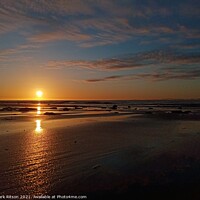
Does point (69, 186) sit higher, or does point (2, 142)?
point (2, 142)

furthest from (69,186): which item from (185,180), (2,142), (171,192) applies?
(2,142)

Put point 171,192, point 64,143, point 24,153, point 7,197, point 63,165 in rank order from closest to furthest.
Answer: point 7,197, point 171,192, point 63,165, point 24,153, point 64,143

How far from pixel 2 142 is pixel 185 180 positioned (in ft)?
37.0

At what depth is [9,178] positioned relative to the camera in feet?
31.8

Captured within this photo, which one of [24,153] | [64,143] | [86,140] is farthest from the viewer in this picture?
[86,140]

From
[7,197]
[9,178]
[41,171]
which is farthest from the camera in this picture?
[41,171]

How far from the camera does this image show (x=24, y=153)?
544 inches

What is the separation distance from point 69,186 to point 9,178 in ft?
7.22

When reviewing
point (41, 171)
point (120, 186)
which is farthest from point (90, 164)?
point (120, 186)

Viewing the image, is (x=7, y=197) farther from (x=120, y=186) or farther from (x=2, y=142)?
(x=2, y=142)

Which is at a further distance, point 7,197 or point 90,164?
point 90,164

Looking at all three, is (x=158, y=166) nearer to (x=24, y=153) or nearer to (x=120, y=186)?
(x=120, y=186)

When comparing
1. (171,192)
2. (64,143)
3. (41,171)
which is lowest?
Result: (171,192)

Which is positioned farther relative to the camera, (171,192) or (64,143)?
(64,143)
